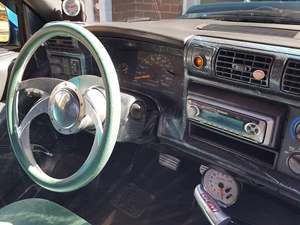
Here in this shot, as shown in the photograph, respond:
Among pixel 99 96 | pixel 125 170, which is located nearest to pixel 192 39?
pixel 99 96

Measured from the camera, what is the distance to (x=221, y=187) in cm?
173

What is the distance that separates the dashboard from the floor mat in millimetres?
449

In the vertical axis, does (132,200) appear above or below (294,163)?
below

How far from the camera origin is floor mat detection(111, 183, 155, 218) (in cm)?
220

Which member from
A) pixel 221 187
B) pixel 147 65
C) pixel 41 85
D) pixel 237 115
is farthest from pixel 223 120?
pixel 41 85

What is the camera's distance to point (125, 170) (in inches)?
92.2

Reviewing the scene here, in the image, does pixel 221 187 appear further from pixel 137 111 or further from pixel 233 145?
pixel 137 111

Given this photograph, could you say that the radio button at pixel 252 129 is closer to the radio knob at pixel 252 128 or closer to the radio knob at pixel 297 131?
the radio knob at pixel 252 128

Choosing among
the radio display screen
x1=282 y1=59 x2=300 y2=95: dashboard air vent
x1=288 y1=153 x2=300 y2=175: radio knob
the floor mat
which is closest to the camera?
x1=282 y1=59 x2=300 y2=95: dashboard air vent

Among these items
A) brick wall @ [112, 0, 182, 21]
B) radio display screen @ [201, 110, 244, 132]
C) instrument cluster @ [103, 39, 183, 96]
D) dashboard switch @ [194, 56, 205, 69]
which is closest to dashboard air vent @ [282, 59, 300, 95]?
radio display screen @ [201, 110, 244, 132]

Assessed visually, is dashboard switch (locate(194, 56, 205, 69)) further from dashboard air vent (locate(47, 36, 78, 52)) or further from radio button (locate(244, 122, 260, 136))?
dashboard air vent (locate(47, 36, 78, 52))

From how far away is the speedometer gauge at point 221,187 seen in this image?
1.70 metres

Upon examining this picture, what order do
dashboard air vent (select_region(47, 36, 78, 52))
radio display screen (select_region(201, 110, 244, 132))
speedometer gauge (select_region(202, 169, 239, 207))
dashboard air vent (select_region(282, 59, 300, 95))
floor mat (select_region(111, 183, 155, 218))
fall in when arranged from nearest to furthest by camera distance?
dashboard air vent (select_region(282, 59, 300, 95))
radio display screen (select_region(201, 110, 244, 132))
speedometer gauge (select_region(202, 169, 239, 207))
dashboard air vent (select_region(47, 36, 78, 52))
floor mat (select_region(111, 183, 155, 218))

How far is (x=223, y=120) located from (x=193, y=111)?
0.16m
